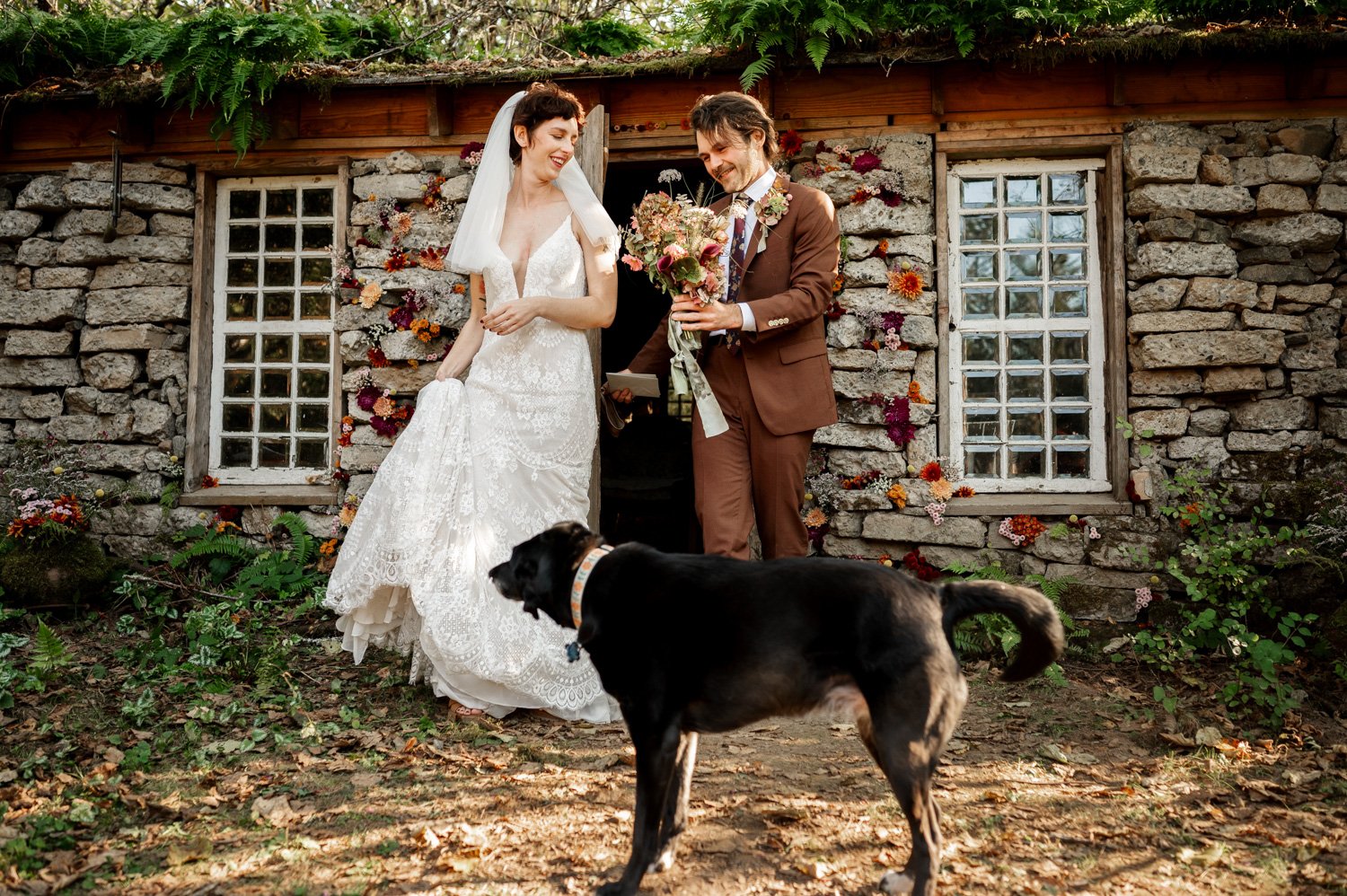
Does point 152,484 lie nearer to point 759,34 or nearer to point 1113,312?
point 759,34

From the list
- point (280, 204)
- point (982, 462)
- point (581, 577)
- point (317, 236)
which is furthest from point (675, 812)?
point (280, 204)

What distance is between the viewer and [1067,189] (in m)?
5.77

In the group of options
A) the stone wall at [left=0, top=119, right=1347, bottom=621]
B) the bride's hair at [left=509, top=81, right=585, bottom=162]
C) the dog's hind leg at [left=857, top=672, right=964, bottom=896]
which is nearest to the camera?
the dog's hind leg at [left=857, top=672, right=964, bottom=896]

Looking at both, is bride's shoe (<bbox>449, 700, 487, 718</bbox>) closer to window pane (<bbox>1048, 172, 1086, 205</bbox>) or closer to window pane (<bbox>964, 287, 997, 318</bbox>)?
window pane (<bbox>964, 287, 997, 318</bbox>)

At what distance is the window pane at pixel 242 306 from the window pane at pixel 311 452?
96 centimetres

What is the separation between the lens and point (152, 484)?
19.6 feet

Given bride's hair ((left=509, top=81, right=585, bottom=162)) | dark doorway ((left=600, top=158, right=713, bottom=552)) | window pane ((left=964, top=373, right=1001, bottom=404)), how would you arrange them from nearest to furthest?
bride's hair ((left=509, top=81, right=585, bottom=162)) → window pane ((left=964, top=373, right=1001, bottom=404)) → dark doorway ((left=600, top=158, right=713, bottom=552))

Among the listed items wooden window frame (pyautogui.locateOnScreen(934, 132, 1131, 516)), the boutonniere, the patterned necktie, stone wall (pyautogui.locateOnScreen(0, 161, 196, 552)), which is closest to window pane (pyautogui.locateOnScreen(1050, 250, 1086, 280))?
wooden window frame (pyautogui.locateOnScreen(934, 132, 1131, 516))

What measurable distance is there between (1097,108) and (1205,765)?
13.0 feet

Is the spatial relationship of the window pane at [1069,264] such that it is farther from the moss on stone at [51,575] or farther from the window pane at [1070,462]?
the moss on stone at [51,575]

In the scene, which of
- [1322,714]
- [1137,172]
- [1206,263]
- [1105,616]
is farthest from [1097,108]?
[1322,714]

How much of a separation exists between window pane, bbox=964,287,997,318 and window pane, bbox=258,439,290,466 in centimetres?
473

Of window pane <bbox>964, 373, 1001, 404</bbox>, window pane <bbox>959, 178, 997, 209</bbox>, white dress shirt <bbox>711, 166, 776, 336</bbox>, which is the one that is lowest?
window pane <bbox>964, 373, 1001, 404</bbox>

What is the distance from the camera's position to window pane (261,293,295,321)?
20.5 ft
